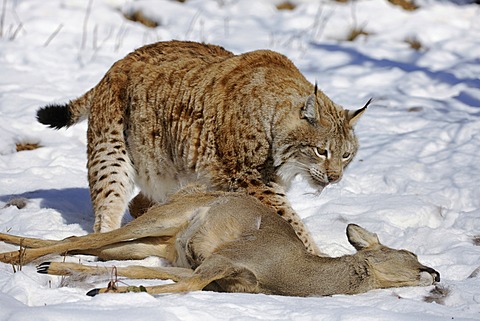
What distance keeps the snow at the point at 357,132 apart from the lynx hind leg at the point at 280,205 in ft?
0.76

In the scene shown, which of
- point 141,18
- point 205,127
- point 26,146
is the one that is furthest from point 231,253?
point 141,18

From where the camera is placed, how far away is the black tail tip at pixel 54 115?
21.4 feet

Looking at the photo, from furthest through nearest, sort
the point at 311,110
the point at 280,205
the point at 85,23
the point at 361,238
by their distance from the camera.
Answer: the point at 85,23
the point at 280,205
the point at 311,110
the point at 361,238

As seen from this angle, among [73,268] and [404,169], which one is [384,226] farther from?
[73,268]

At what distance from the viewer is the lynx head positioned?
5676mm

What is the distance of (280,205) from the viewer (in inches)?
227

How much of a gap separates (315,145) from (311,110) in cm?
24

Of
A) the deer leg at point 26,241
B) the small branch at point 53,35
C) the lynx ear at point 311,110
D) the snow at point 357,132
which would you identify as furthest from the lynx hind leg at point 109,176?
the small branch at point 53,35

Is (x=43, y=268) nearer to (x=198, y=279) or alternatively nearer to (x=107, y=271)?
(x=107, y=271)

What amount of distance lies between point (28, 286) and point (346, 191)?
12.4 feet

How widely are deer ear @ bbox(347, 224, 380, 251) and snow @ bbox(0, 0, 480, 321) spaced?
48 centimetres

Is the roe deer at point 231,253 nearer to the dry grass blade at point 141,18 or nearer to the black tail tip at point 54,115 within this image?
the black tail tip at point 54,115

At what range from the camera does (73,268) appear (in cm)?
434

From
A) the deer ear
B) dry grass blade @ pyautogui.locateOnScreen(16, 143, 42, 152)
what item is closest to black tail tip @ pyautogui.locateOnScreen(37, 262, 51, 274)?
the deer ear
